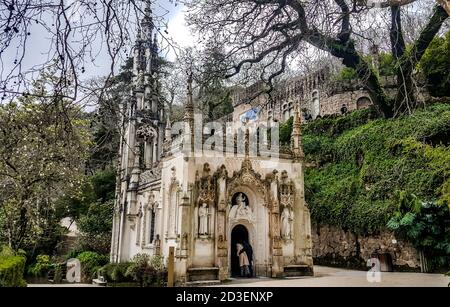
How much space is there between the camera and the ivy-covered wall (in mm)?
16562

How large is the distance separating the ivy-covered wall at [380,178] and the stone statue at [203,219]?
24.7ft

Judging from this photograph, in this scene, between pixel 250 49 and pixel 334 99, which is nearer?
pixel 250 49

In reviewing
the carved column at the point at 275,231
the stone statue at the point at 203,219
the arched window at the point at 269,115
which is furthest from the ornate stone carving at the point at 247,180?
the arched window at the point at 269,115

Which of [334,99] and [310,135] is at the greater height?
[334,99]

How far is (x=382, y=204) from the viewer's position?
19.5 metres

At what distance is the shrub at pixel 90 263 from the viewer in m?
21.1

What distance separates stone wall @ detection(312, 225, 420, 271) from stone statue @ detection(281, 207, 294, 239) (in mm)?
5382

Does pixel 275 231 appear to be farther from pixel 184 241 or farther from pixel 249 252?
pixel 184 241

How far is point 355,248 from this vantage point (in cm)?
2088

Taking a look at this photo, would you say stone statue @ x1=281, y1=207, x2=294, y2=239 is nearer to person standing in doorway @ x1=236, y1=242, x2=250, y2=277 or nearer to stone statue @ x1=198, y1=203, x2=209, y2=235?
person standing in doorway @ x1=236, y1=242, x2=250, y2=277

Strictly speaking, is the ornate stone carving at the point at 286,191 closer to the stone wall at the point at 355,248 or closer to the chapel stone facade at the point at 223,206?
the chapel stone facade at the point at 223,206

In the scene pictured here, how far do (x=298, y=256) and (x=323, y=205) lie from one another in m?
6.88
